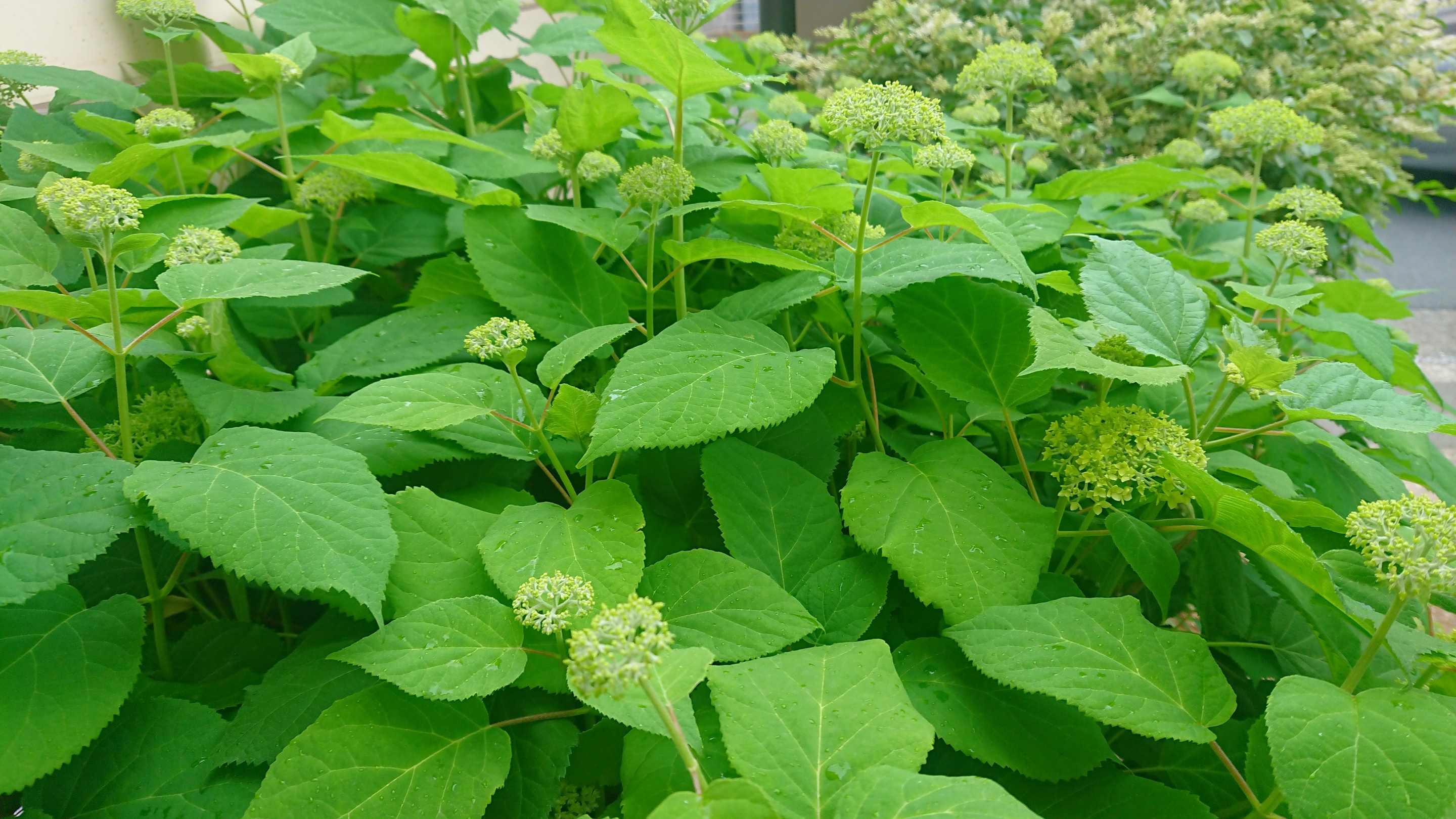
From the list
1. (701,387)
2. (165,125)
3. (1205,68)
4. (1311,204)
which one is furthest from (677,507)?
(1205,68)

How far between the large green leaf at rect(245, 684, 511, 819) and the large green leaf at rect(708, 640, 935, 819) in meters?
0.17

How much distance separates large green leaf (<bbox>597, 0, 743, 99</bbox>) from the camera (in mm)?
695

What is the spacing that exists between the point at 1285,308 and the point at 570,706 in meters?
0.71

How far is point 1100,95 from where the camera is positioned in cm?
225

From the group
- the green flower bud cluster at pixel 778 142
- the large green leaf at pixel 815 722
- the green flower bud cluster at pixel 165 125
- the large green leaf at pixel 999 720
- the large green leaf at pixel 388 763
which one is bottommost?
the large green leaf at pixel 999 720

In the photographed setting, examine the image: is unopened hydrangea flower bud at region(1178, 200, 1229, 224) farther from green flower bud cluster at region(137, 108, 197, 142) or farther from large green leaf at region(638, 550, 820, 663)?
green flower bud cluster at region(137, 108, 197, 142)

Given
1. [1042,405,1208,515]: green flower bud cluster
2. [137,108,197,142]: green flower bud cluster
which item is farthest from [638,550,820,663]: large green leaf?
[137,108,197,142]: green flower bud cluster

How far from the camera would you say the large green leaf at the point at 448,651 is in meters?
0.53

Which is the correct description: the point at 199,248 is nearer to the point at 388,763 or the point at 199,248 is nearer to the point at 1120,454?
the point at 388,763

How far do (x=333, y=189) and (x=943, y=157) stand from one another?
68cm

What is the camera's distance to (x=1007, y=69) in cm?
108

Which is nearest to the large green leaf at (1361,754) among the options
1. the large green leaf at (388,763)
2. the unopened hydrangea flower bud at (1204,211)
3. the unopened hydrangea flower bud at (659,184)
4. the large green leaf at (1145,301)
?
the large green leaf at (1145,301)

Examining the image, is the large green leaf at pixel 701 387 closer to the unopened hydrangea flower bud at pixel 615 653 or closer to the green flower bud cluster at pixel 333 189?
the unopened hydrangea flower bud at pixel 615 653

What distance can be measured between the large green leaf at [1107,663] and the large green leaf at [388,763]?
1.08 feet
